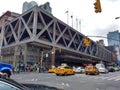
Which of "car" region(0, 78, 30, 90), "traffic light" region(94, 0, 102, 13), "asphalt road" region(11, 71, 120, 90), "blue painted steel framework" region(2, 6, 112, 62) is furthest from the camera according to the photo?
"blue painted steel framework" region(2, 6, 112, 62)

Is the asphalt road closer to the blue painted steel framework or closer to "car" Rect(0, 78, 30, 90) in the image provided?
"car" Rect(0, 78, 30, 90)

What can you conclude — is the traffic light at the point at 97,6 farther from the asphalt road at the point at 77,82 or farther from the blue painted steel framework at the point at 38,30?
the blue painted steel framework at the point at 38,30

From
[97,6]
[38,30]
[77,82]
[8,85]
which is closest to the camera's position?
[8,85]

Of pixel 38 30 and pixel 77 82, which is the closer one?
pixel 77 82

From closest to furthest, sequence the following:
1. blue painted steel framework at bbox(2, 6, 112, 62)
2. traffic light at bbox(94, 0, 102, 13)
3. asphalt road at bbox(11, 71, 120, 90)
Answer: traffic light at bbox(94, 0, 102, 13) < asphalt road at bbox(11, 71, 120, 90) < blue painted steel framework at bbox(2, 6, 112, 62)

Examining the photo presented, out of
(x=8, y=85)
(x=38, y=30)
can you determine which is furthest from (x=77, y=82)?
(x=38, y=30)

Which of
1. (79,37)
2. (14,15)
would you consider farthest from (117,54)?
(14,15)

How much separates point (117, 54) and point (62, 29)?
11169 centimetres

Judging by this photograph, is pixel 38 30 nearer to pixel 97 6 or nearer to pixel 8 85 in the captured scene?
pixel 97 6

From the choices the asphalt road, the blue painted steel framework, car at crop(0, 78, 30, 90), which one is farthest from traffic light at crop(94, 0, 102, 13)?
the blue painted steel framework

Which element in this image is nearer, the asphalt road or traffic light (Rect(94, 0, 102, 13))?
traffic light (Rect(94, 0, 102, 13))

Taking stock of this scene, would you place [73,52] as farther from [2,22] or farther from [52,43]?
[2,22]

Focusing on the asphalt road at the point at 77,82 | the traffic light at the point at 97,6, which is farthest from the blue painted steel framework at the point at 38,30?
the traffic light at the point at 97,6

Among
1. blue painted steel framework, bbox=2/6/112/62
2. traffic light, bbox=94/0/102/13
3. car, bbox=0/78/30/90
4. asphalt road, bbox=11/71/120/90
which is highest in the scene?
blue painted steel framework, bbox=2/6/112/62
